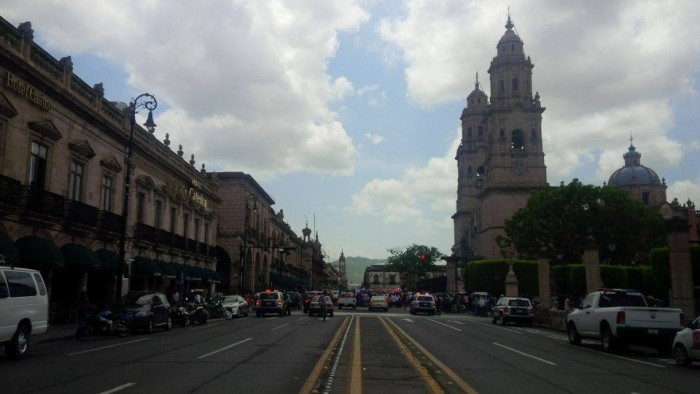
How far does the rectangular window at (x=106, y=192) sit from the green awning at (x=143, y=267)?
350cm

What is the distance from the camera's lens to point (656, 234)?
211 feet

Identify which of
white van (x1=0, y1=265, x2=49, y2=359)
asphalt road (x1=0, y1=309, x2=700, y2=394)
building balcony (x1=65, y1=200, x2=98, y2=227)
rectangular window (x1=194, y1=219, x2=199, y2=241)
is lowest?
asphalt road (x1=0, y1=309, x2=700, y2=394)

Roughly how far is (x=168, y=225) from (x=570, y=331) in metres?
30.4

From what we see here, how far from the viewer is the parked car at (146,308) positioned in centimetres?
2297

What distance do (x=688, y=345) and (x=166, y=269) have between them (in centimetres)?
3135

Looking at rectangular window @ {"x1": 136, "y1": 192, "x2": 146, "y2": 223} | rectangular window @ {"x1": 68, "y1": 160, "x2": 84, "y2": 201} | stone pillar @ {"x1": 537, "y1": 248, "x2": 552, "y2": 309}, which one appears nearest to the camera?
rectangular window @ {"x1": 68, "y1": 160, "x2": 84, "y2": 201}

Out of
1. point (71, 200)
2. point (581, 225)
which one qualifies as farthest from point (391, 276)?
point (71, 200)

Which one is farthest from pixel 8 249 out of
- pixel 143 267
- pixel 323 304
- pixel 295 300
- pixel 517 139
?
pixel 517 139

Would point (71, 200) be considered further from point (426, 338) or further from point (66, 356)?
point (426, 338)

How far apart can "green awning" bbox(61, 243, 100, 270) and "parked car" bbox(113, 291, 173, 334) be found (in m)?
4.50

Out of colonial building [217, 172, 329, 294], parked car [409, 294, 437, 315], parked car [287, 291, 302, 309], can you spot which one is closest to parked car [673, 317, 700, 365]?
parked car [409, 294, 437, 315]

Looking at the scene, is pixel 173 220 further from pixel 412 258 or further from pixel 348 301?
pixel 412 258

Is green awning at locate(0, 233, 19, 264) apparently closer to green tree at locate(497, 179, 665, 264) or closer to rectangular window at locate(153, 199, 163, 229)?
rectangular window at locate(153, 199, 163, 229)

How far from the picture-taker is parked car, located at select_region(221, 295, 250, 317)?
38516mm
